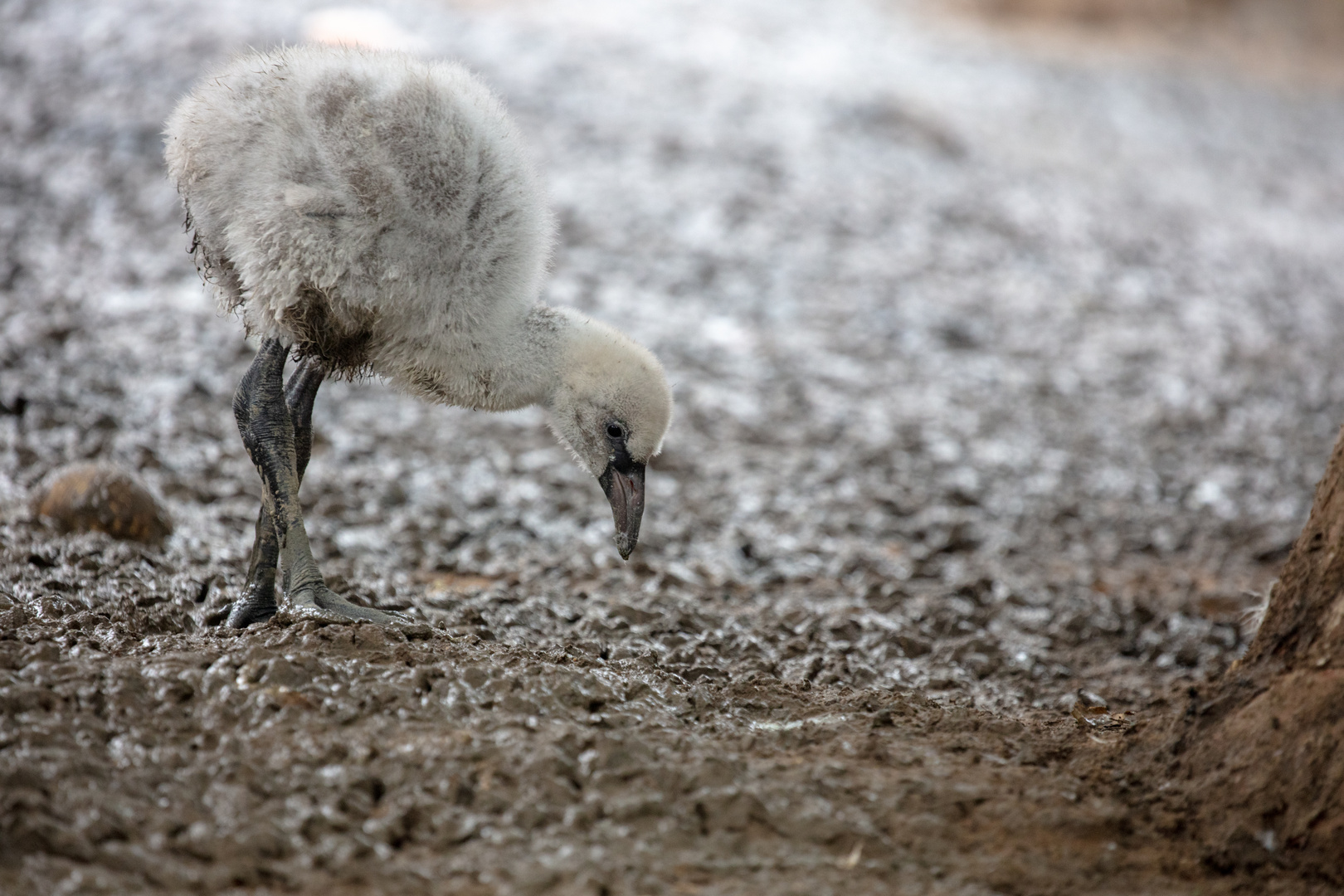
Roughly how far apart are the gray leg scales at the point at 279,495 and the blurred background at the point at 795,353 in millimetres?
351

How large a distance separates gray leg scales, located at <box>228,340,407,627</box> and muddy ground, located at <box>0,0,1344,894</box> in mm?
216

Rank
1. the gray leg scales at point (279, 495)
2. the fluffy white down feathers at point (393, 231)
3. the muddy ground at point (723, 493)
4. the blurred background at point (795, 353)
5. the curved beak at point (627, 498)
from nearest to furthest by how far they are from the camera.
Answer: the muddy ground at point (723, 493) → the fluffy white down feathers at point (393, 231) → the gray leg scales at point (279, 495) → the curved beak at point (627, 498) → the blurred background at point (795, 353)

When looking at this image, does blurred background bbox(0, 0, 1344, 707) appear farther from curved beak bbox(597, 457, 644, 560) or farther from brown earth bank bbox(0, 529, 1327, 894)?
brown earth bank bbox(0, 529, 1327, 894)

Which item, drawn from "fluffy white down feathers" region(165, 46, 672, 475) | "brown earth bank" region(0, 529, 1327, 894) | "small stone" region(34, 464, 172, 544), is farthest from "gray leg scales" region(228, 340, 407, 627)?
"small stone" region(34, 464, 172, 544)

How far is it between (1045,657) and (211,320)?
520cm

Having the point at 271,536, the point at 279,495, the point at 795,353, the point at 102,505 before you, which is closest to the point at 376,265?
the point at 279,495

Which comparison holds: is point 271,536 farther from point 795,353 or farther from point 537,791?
point 795,353

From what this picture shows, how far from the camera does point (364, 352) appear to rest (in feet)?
11.9

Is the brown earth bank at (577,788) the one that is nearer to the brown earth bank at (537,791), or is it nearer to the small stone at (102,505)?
the brown earth bank at (537,791)

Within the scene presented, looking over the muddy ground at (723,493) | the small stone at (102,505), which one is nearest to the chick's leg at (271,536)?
the muddy ground at (723,493)

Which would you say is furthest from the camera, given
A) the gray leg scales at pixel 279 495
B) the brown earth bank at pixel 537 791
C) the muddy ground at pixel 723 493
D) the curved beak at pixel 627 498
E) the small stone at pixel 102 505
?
the small stone at pixel 102 505

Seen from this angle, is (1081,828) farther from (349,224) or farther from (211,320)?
(211,320)

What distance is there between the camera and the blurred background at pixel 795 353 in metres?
4.80

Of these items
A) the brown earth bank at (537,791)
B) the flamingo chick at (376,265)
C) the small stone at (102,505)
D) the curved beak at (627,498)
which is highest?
the flamingo chick at (376,265)
